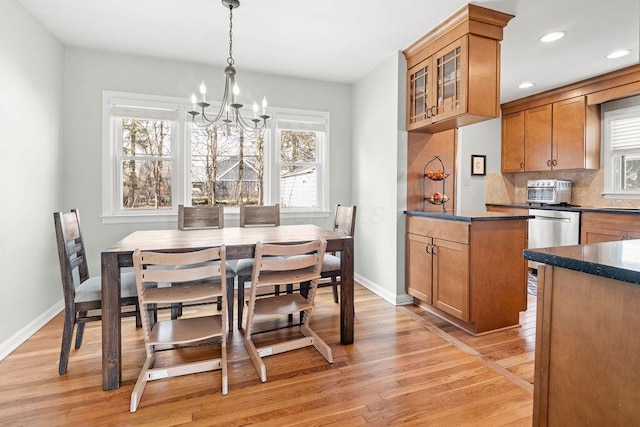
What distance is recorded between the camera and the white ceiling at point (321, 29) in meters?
2.58

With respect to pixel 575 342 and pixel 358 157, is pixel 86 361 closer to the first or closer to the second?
pixel 575 342

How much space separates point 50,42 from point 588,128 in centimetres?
593

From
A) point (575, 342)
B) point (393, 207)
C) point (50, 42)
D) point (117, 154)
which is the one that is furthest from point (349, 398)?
point (50, 42)

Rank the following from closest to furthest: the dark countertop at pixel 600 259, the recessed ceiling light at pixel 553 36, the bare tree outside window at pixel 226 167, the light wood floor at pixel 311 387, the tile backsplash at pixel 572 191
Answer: the dark countertop at pixel 600 259 < the light wood floor at pixel 311 387 < the recessed ceiling light at pixel 553 36 < the bare tree outside window at pixel 226 167 < the tile backsplash at pixel 572 191

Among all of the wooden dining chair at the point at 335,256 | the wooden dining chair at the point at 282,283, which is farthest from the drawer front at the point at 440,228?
the wooden dining chair at the point at 282,283

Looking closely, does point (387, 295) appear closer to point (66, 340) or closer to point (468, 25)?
point (468, 25)

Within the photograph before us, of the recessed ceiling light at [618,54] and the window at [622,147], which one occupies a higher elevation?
the recessed ceiling light at [618,54]

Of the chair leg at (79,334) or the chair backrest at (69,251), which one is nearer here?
the chair backrest at (69,251)

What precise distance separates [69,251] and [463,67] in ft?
10.2

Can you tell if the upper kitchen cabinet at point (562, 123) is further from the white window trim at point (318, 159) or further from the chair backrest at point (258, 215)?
the chair backrest at point (258, 215)

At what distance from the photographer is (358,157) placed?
4.21m

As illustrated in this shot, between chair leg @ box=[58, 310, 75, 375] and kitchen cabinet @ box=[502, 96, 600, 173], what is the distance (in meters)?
5.43

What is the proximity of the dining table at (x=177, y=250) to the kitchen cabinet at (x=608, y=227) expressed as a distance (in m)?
3.06

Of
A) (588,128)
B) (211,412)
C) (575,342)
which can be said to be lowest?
(211,412)
